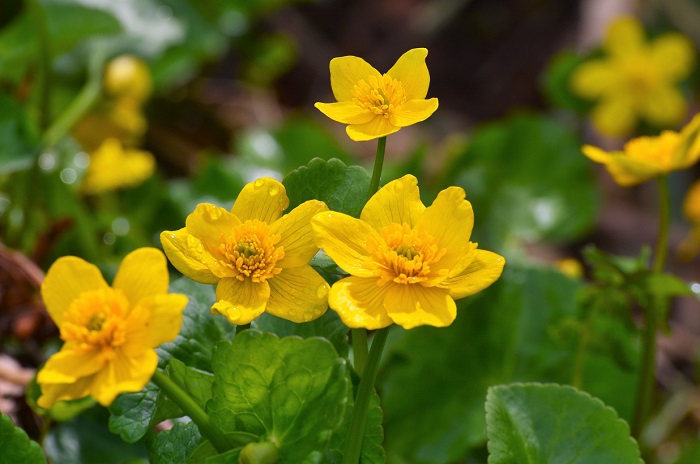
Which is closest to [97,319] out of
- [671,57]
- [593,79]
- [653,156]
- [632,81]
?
[653,156]

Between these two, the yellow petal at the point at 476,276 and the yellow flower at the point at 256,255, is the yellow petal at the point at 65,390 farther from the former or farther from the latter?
the yellow petal at the point at 476,276

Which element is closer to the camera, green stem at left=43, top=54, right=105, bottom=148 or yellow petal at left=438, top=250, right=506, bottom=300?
yellow petal at left=438, top=250, right=506, bottom=300

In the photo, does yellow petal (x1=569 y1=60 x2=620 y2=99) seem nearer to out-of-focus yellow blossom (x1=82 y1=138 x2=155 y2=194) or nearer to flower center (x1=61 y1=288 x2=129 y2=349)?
out-of-focus yellow blossom (x1=82 y1=138 x2=155 y2=194)

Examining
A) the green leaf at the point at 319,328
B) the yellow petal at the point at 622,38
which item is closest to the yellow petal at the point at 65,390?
the green leaf at the point at 319,328

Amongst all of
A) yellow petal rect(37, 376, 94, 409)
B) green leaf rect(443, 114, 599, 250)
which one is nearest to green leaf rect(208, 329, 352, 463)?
yellow petal rect(37, 376, 94, 409)

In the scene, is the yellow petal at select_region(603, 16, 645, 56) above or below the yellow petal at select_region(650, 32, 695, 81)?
above
